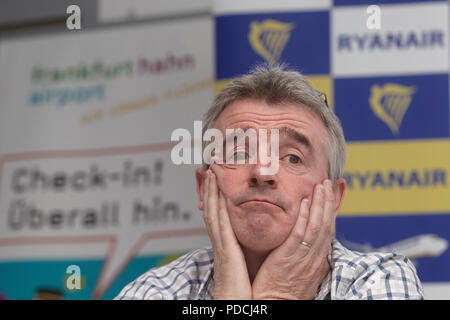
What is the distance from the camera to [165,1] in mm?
2062

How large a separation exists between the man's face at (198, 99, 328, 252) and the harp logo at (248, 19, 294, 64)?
0.73 metres

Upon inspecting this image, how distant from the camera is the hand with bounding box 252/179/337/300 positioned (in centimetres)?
105

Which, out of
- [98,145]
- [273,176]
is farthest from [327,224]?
[98,145]

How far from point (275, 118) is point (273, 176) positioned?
11cm

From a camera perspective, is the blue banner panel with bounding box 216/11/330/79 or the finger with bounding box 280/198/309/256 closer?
the finger with bounding box 280/198/309/256

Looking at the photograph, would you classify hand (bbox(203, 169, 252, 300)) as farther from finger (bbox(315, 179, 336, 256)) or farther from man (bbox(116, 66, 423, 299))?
finger (bbox(315, 179, 336, 256))

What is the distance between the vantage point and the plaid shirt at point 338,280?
3.50 feet

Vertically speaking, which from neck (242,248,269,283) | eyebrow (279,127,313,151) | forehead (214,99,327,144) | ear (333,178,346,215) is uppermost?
forehead (214,99,327,144)

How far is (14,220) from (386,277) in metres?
1.51

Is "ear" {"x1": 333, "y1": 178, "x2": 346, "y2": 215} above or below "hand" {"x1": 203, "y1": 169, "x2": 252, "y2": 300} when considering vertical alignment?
above

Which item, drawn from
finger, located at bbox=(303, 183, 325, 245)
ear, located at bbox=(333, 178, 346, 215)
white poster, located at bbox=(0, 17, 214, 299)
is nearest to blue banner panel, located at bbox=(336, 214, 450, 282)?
white poster, located at bbox=(0, 17, 214, 299)

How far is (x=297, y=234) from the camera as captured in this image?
3.48 feet
